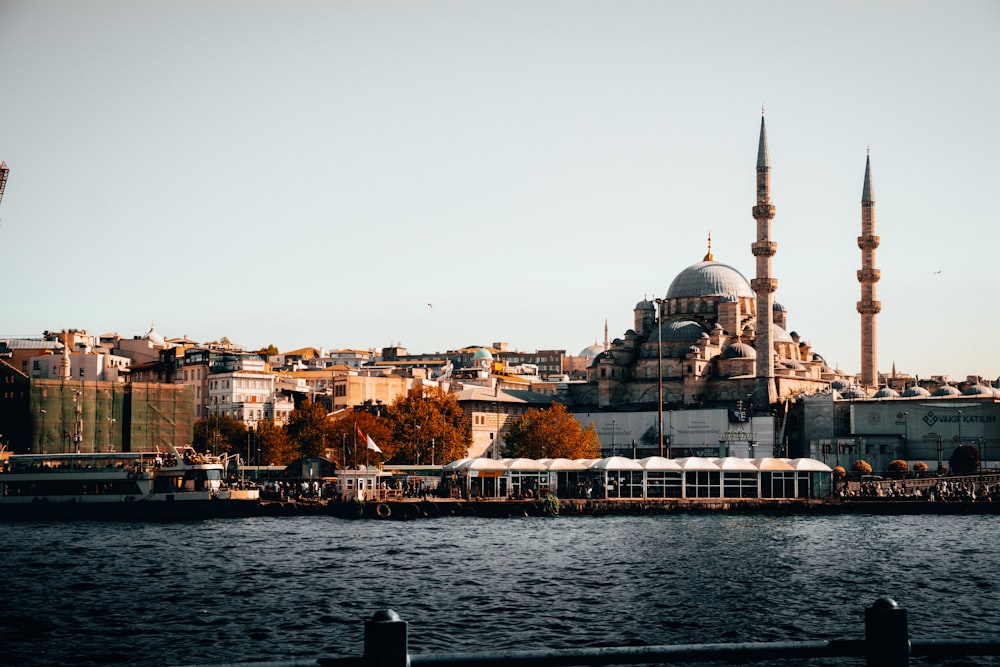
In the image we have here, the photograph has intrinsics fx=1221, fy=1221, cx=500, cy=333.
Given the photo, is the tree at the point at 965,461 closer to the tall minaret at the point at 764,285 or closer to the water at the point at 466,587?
the tall minaret at the point at 764,285

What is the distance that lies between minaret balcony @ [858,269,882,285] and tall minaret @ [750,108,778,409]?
10.4 metres

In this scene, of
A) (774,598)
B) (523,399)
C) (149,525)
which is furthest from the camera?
(523,399)

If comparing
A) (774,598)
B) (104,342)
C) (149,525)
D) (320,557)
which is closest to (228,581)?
(320,557)

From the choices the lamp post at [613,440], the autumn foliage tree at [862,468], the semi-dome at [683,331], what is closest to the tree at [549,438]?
the lamp post at [613,440]

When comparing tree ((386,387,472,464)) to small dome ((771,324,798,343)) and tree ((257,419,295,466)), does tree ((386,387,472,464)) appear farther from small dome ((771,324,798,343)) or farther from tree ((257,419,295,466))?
small dome ((771,324,798,343))

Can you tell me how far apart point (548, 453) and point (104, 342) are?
202ft

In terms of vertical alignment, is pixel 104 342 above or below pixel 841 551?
above

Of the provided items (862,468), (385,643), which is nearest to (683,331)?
(862,468)

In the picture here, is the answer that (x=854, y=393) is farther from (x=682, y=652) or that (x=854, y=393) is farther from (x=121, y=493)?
(x=682, y=652)

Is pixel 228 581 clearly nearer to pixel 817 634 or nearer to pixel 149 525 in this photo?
pixel 817 634

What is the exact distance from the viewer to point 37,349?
342 feet

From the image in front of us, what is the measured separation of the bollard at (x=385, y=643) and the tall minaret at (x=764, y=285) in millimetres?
80501

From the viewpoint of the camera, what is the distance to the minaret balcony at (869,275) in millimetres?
91000

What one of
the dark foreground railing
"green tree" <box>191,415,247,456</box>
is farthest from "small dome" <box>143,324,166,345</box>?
the dark foreground railing
